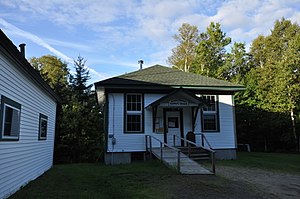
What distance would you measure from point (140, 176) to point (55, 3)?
7990 mm

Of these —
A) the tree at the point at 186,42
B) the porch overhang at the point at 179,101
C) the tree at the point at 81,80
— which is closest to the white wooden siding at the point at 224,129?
the porch overhang at the point at 179,101

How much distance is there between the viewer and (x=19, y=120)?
7.16 metres

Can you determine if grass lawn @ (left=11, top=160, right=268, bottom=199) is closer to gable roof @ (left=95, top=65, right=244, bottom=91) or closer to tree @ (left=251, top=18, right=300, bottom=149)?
gable roof @ (left=95, top=65, right=244, bottom=91)

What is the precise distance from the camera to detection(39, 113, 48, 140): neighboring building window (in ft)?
33.7

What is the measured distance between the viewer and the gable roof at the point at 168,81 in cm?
1416

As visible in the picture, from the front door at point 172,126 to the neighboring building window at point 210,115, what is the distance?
1457mm

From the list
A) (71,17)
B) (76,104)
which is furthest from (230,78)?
(71,17)

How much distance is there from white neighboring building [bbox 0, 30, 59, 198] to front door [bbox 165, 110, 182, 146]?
654 centimetres

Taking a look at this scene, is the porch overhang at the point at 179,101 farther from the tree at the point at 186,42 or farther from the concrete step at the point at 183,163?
the tree at the point at 186,42

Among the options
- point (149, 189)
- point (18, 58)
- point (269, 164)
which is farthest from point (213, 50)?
point (18, 58)

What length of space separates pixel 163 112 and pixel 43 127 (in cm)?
643

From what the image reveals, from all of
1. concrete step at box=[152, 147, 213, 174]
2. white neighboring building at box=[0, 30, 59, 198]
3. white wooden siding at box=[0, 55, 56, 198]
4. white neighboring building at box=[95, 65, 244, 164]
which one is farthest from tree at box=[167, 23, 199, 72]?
white neighboring building at box=[0, 30, 59, 198]

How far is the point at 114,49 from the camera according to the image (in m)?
20.1

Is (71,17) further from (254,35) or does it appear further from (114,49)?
(254,35)
